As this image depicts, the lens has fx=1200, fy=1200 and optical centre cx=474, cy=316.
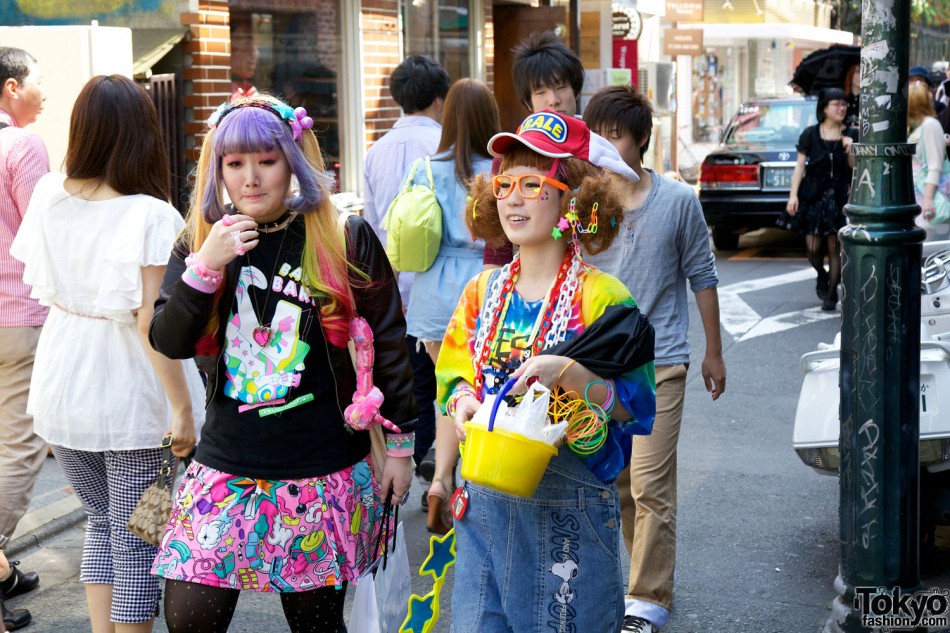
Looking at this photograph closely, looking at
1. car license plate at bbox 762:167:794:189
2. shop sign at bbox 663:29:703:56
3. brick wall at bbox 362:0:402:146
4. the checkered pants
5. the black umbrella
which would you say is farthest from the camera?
shop sign at bbox 663:29:703:56

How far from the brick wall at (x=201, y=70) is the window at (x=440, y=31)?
359 centimetres

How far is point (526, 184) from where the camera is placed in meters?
2.93

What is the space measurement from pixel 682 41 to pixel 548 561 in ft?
62.7

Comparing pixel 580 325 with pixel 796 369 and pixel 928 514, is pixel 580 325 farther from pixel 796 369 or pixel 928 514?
pixel 796 369

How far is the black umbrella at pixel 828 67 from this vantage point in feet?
37.8

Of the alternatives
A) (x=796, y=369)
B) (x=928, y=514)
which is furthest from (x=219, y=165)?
(x=796, y=369)

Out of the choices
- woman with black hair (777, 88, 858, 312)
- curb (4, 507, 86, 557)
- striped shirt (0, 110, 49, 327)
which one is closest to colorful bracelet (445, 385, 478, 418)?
striped shirt (0, 110, 49, 327)

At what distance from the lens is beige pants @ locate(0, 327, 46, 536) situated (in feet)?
14.9

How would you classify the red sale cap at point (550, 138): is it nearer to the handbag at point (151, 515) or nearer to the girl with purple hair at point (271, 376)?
the girl with purple hair at point (271, 376)

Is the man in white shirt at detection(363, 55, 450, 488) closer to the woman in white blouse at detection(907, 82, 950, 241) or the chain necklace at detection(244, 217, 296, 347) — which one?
the chain necklace at detection(244, 217, 296, 347)

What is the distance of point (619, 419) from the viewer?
9.61ft

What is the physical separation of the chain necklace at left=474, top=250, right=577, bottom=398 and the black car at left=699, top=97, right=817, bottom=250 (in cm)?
1157

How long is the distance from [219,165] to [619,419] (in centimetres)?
121

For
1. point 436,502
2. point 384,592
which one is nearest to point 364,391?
point 384,592
